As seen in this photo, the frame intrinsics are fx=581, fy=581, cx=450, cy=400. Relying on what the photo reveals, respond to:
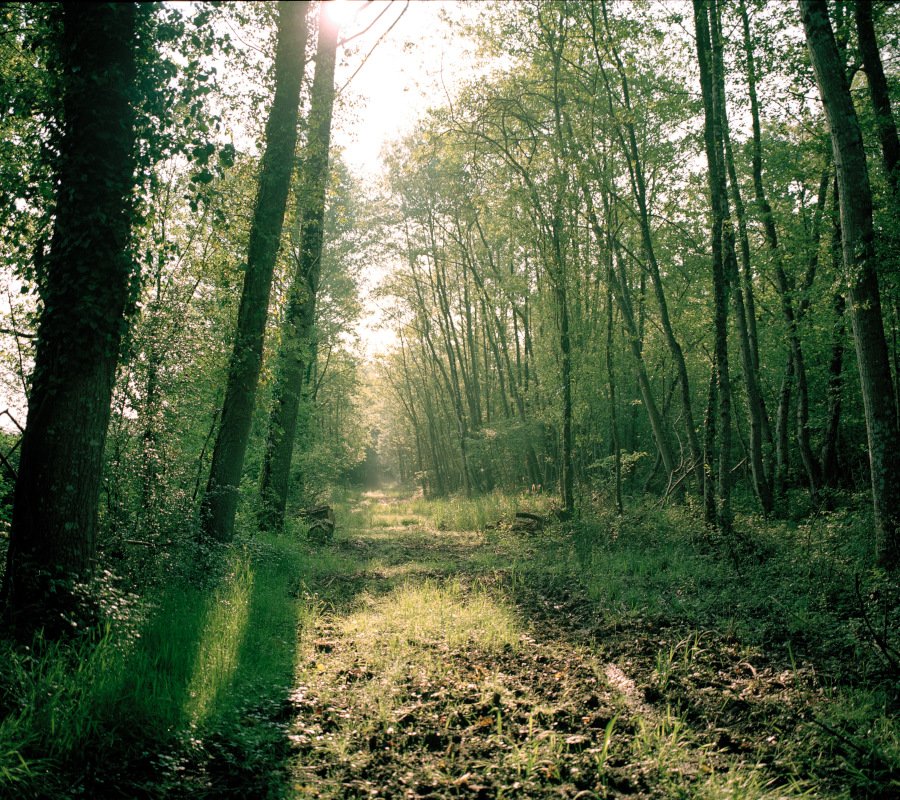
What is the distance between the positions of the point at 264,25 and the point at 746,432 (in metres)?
18.8

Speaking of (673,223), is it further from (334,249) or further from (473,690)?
(334,249)

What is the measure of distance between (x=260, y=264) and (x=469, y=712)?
6119 millimetres

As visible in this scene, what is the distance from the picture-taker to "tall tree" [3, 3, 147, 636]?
4.39 metres

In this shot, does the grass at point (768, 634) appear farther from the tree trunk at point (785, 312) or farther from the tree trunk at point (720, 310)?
the tree trunk at point (785, 312)

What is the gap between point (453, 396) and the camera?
25375 mm

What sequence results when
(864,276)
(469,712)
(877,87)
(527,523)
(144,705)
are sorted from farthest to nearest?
(527,523)
(877,87)
(864,276)
(469,712)
(144,705)

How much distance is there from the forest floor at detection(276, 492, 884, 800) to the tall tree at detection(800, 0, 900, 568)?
116 inches

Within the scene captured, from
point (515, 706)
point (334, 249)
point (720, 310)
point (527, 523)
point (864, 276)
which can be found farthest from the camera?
point (334, 249)

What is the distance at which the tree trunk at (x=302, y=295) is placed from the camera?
910cm

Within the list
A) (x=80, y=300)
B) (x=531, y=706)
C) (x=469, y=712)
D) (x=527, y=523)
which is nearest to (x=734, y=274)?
(x=527, y=523)

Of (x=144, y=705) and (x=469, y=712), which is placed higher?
(x=144, y=705)

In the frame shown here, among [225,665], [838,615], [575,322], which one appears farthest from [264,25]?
[575,322]

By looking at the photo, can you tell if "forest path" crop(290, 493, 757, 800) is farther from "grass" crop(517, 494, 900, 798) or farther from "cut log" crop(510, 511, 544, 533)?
"cut log" crop(510, 511, 544, 533)

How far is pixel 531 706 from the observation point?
4.14 m
